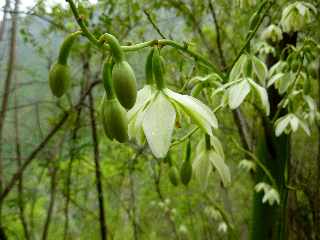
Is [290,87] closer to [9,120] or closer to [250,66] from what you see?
[250,66]

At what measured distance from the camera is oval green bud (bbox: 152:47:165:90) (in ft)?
2.92

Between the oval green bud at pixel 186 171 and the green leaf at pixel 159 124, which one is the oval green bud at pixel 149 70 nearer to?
the green leaf at pixel 159 124

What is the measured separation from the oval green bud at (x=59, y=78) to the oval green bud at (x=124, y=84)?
0.12 m

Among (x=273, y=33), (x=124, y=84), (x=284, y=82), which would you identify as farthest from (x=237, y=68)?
(x=273, y=33)

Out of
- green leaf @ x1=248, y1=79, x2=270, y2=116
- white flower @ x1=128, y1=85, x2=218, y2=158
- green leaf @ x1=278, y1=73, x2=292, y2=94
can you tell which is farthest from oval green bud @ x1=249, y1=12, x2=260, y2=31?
white flower @ x1=128, y1=85, x2=218, y2=158

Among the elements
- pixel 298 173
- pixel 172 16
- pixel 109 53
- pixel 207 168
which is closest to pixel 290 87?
pixel 207 168

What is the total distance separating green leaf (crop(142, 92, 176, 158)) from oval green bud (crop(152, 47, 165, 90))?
0.02 meters

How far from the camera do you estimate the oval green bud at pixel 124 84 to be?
0.78 metres

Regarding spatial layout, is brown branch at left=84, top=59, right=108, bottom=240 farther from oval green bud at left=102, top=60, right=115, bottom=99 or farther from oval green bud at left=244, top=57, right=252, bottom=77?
oval green bud at left=102, top=60, right=115, bottom=99

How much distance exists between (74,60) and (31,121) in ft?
2.01

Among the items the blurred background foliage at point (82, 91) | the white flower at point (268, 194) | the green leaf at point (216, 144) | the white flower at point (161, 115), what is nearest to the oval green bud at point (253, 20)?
the green leaf at point (216, 144)

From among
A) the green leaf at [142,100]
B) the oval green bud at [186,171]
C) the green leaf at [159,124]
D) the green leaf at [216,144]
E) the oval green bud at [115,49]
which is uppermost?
the oval green bud at [115,49]

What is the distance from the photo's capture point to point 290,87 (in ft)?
6.30

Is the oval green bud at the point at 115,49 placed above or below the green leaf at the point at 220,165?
above
